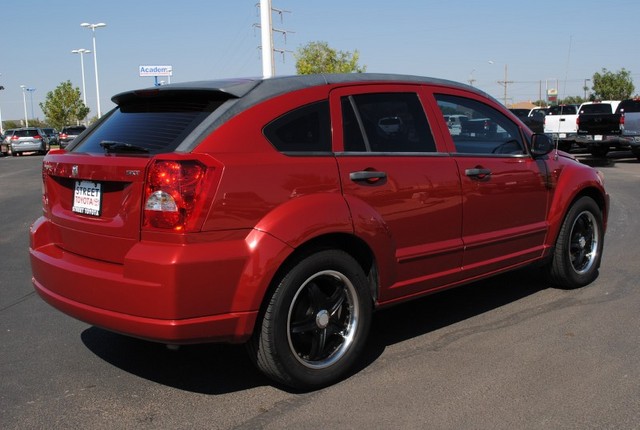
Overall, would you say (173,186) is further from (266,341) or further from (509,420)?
(509,420)

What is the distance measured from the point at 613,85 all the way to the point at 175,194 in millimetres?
Result: 66150

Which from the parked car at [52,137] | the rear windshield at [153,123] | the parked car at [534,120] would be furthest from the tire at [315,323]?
the parked car at [52,137]

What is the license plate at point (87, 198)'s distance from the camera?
3.59m

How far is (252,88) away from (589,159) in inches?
829

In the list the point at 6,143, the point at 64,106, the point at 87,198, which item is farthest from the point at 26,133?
the point at 87,198

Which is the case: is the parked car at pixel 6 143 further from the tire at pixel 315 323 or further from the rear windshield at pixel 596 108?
the tire at pixel 315 323

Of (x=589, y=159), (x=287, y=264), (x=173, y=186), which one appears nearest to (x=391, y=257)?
(x=287, y=264)

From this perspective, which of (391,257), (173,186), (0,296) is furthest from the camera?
(0,296)

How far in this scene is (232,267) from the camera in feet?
10.7

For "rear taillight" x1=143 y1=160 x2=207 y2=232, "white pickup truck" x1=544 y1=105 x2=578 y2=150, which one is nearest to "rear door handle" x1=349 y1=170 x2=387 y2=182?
"rear taillight" x1=143 y1=160 x2=207 y2=232

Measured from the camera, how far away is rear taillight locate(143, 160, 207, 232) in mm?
3219

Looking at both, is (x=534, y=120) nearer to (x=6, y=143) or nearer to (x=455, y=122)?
(x=455, y=122)

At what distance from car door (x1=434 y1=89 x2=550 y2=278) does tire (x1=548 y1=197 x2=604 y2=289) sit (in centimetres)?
38

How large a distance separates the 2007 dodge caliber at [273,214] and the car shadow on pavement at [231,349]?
0.44 metres
